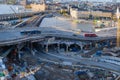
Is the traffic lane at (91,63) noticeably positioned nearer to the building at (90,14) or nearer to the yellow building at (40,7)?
the building at (90,14)

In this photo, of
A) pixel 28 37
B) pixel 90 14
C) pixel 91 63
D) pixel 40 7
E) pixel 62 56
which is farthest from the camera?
pixel 40 7

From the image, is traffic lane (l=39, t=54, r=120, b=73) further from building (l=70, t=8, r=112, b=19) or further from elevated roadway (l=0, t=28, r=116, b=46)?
building (l=70, t=8, r=112, b=19)

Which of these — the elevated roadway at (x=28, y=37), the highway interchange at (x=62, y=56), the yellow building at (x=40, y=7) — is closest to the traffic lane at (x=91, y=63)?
the highway interchange at (x=62, y=56)

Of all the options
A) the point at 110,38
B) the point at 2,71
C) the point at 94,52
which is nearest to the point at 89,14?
the point at 110,38

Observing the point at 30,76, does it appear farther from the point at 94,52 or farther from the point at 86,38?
the point at 86,38

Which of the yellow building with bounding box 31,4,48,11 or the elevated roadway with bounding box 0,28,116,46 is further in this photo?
the yellow building with bounding box 31,4,48,11

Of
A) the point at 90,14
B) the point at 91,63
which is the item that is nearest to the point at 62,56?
the point at 91,63

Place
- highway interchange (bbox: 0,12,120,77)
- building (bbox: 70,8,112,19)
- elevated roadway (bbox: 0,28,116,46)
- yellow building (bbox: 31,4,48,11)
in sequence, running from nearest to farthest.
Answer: highway interchange (bbox: 0,12,120,77) < elevated roadway (bbox: 0,28,116,46) < building (bbox: 70,8,112,19) < yellow building (bbox: 31,4,48,11)

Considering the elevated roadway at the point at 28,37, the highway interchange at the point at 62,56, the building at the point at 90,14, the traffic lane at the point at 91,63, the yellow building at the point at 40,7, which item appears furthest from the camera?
the yellow building at the point at 40,7

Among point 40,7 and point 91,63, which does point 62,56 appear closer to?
point 91,63

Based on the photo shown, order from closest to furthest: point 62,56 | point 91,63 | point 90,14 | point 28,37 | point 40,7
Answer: point 91,63 → point 62,56 → point 28,37 → point 90,14 → point 40,7

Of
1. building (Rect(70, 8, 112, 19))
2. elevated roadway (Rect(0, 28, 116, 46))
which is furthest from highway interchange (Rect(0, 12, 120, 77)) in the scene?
building (Rect(70, 8, 112, 19))
